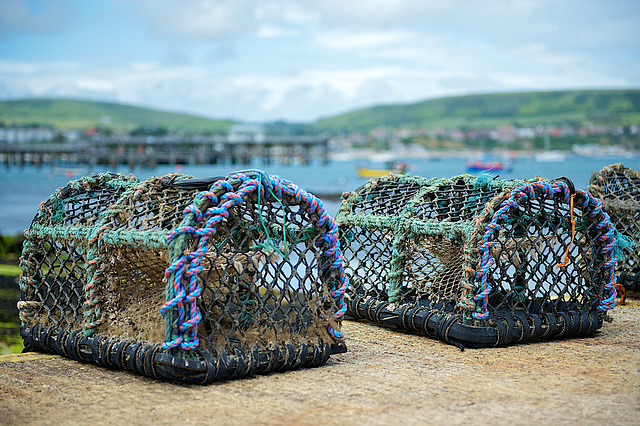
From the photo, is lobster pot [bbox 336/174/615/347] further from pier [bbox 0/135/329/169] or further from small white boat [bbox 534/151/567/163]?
small white boat [bbox 534/151/567/163]

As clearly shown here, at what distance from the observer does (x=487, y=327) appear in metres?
5.88

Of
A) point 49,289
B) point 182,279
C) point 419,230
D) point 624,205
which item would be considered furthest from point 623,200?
point 49,289

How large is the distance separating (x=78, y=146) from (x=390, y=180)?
123 meters

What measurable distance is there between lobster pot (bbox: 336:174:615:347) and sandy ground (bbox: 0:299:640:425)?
32 cm

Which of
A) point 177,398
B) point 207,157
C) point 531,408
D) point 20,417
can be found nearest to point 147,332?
point 177,398

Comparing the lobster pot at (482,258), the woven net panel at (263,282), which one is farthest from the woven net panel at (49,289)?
the lobster pot at (482,258)

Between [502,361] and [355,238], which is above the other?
[355,238]

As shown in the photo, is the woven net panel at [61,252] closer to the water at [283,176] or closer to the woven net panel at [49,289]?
the woven net panel at [49,289]

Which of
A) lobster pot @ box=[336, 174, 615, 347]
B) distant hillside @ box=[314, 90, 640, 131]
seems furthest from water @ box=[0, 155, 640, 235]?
distant hillside @ box=[314, 90, 640, 131]

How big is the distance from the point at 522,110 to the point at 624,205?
170 metres

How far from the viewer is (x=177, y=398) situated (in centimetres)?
447

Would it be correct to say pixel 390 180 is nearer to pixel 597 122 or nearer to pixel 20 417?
pixel 20 417

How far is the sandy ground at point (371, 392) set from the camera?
13.6 feet

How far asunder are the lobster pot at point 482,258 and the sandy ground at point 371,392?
12.6 inches
